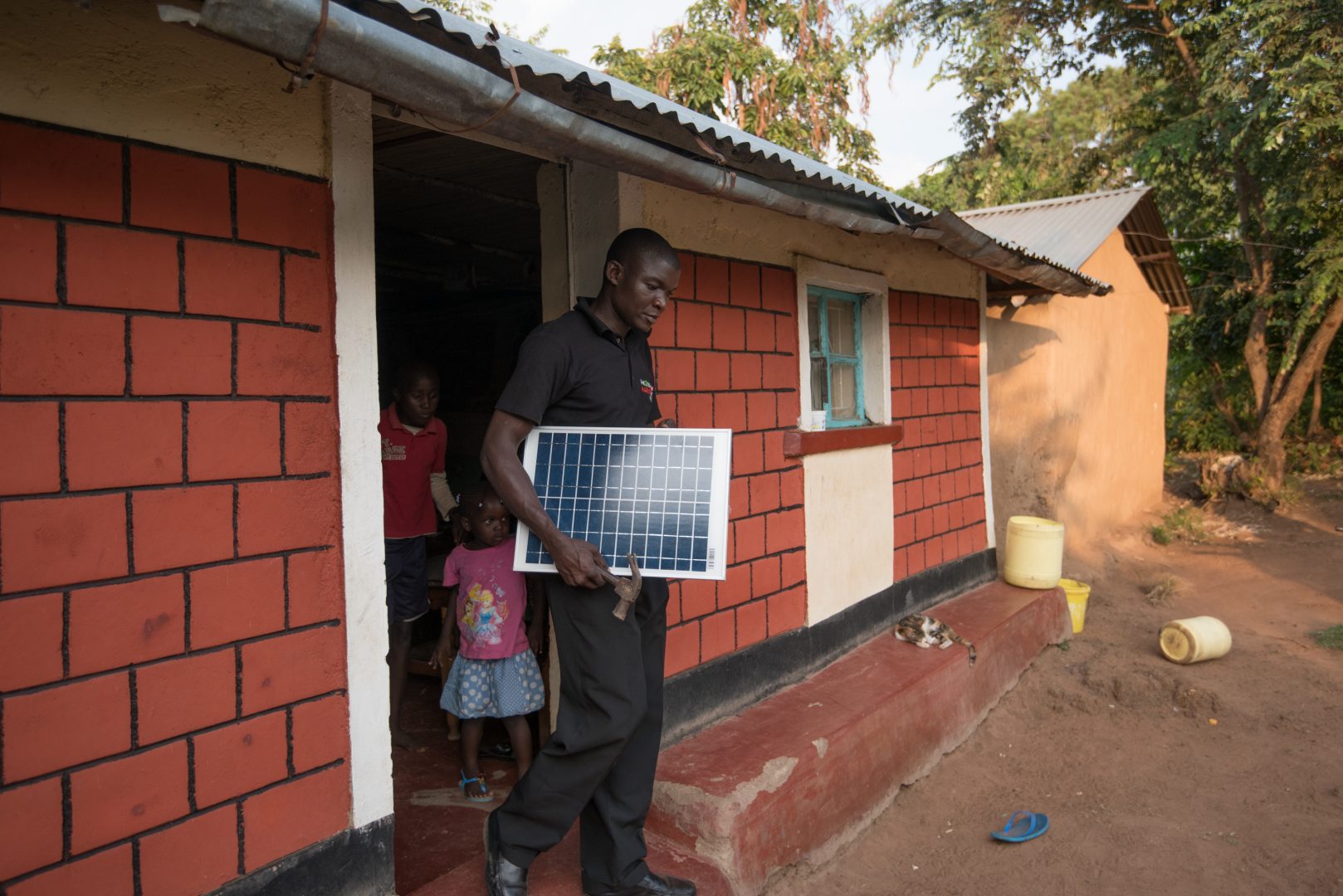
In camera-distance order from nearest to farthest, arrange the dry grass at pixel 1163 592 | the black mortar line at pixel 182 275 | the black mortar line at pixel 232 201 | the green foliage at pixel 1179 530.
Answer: the black mortar line at pixel 182 275
the black mortar line at pixel 232 201
the dry grass at pixel 1163 592
the green foliage at pixel 1179 530

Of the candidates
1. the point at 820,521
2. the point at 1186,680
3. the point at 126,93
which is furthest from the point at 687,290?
the point at 1186,680

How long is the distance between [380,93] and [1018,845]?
388 cm

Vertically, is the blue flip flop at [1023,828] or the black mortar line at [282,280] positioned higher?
the black mortar line at [282,280]

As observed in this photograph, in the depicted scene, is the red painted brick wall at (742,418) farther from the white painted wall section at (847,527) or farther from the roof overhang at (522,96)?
the roof overhang at (522,96)

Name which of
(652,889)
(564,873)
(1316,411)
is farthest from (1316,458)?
(564,873)

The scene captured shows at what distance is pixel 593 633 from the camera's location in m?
2.59

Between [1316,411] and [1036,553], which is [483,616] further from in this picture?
[1316,411]

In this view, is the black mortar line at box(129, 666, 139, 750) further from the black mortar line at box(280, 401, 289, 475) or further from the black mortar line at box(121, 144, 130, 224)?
the black mortar line at box(121, 144, 130, 224)

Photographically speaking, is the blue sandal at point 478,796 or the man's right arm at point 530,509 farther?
the blue sandal at point 478,796

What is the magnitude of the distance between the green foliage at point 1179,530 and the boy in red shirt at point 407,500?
29.9 ft

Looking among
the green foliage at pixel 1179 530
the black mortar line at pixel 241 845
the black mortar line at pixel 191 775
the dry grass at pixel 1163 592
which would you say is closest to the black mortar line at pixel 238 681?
the black mortar line at pixel 191 775

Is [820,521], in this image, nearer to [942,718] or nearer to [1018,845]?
[942,718]

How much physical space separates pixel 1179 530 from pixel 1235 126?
4604mm

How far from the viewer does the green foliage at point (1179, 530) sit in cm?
1055
